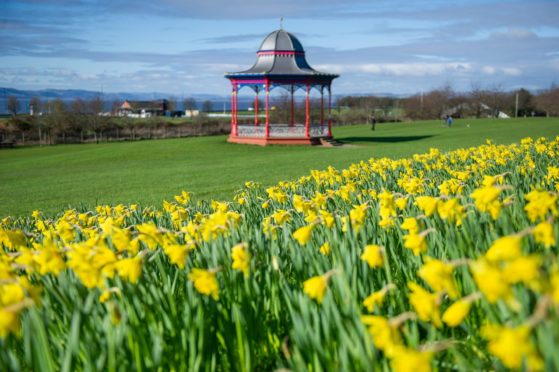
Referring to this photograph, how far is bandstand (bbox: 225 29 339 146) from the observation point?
99.2ft

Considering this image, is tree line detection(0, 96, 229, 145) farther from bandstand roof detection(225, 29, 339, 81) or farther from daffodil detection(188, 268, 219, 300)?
daffodil detection(188, 268, 219, 300)

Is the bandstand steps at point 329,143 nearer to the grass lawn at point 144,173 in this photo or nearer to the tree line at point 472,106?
the grass lawn at point 144,173

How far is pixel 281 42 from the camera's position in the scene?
104 feet

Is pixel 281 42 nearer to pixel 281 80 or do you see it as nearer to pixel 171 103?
pixel 281 80

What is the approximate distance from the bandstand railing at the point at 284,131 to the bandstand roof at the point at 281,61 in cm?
274

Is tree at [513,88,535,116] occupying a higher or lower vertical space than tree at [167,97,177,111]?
lower

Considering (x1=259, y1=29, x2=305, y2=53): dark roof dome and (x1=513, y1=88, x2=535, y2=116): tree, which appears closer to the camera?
(x1=259, y1=29, x2=305, y2=53): dark roof dome

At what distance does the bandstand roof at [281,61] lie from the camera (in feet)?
98.9

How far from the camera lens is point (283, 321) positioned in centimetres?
308

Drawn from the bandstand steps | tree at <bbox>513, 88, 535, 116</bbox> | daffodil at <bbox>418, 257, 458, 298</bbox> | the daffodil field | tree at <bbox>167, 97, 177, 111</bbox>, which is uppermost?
tree at <bbox>167, 97, 177, 111</bbox>

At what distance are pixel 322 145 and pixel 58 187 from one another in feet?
54.4

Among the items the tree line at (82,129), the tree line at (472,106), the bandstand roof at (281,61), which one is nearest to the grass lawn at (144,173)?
the bandstand roof at (281,61)

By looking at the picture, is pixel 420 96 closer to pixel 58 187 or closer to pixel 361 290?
pixel 58 187

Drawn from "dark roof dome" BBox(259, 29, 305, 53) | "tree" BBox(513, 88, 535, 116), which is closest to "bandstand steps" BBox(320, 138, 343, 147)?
"dark roof dome" BBox(259, 29, 305, 53)
